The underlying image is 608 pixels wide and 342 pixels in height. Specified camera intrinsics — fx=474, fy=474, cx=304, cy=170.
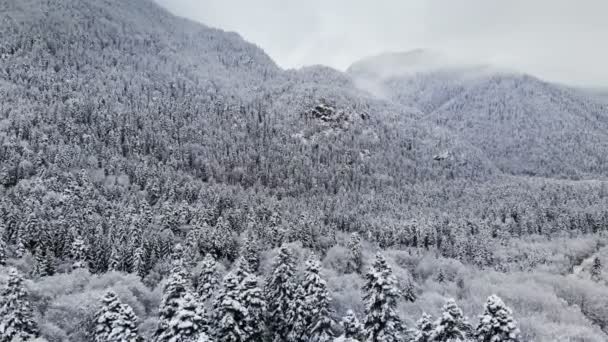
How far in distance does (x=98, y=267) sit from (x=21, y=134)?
410ft

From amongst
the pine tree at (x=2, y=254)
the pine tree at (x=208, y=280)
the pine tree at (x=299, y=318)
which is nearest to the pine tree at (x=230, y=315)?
the pine tree at (x=299, y=318)

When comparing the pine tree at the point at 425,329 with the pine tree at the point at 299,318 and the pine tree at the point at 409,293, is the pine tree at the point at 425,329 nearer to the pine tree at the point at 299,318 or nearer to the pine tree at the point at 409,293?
the pine tree at the point at 299,318

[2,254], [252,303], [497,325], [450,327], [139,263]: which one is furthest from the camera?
[139,263]

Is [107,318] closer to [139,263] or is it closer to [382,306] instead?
[382,306]

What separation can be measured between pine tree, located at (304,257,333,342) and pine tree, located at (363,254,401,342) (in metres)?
8.98

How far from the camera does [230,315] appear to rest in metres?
49.5

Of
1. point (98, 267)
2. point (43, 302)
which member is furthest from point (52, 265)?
point (43, 302)

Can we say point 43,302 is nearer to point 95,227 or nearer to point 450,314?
point 95,227

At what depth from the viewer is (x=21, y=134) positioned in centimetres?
19725

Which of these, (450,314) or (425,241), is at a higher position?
(450,314)

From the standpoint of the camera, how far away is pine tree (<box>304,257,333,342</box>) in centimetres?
5031

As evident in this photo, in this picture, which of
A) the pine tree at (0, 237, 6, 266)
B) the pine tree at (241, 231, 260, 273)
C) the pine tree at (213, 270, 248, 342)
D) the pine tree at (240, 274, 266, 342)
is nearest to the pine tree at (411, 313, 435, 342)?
the pine tree at (213, 270, 248, 342)

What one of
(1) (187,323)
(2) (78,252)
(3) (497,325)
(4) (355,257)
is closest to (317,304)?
(1) (187,323)

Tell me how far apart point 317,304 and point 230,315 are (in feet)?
30.4
